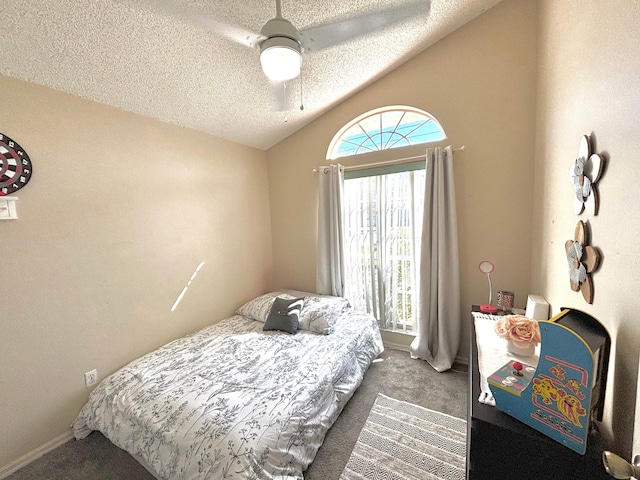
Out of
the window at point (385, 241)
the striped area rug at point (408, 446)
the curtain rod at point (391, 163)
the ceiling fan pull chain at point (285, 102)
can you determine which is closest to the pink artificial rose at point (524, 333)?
the striped area rug at point (408, 446)

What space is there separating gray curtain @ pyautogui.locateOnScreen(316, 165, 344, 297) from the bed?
56 centimetres

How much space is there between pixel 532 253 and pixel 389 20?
6.72 feet

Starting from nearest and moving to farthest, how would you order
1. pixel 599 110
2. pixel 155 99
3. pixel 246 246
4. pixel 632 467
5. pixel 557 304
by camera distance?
1. pixel 632 467
2. pixel 599 110
3. pixel 557 304
4. pixel 155 99
5. pixel 246 246

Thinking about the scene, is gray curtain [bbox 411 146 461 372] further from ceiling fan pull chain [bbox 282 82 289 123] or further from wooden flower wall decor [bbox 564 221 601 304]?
ceiling fan pull chain [bbox 282 82 289 123]

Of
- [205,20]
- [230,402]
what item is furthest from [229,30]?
[230,402]

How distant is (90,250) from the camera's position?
6.01 ft

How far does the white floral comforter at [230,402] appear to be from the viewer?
1.21m

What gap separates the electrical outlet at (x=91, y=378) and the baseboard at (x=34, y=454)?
296 millimetres

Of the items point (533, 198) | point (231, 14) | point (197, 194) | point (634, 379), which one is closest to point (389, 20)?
point (231, 14)

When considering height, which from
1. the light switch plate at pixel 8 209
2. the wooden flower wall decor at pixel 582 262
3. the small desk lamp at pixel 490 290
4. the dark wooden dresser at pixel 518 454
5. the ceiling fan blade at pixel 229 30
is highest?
the ceiling fan blade at pixel 229 30

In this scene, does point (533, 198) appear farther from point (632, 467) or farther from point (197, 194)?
point (197, 194)

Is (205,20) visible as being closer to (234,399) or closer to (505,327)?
(234,399)

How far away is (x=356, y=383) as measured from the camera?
2.04 metres

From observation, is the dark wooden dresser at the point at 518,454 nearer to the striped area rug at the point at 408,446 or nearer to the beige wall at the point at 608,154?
the beige wall at the point at 608,154
